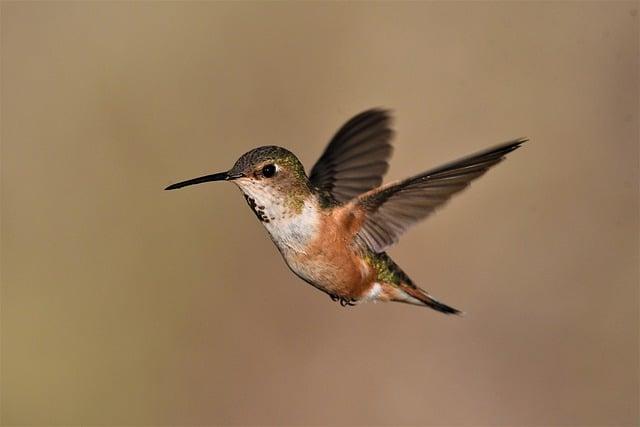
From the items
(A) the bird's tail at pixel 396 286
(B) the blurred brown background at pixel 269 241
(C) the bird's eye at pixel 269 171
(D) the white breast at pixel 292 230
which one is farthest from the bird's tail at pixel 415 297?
(B) the blurred brown background at pixel 269 241

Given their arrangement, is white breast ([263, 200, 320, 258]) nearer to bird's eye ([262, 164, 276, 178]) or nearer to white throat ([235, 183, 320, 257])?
white throat ([235, 183, 320, 257])

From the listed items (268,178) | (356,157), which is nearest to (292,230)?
(268,178)

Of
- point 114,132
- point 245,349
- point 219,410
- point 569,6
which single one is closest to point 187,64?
point 114,132

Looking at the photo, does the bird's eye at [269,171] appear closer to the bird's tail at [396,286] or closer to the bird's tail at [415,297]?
the bird's tail at [396,286]

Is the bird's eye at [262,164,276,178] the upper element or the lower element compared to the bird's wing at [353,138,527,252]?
upper

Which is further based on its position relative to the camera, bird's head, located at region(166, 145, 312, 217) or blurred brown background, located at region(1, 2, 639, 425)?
blurred brown background, located at region(1, 2, 639, 425)

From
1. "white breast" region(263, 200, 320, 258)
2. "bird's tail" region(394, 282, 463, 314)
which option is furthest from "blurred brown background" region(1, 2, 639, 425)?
"white breast" region(263, 200, 320, 258)
